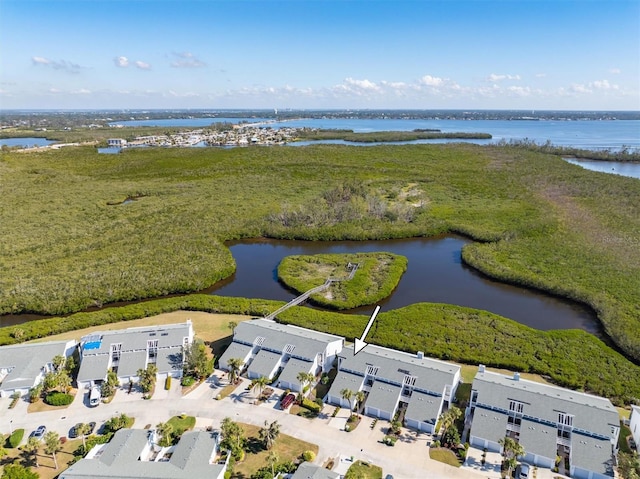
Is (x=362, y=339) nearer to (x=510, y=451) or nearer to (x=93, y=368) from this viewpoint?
(x=510, y=451)

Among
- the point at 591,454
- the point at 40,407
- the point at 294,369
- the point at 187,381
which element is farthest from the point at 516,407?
the point at 40,407

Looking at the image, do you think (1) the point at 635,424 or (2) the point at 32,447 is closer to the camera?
(2) the point at 32,447

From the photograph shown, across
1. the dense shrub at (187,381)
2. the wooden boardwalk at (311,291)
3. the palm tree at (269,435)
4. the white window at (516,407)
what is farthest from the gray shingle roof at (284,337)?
the white window at (516,407)

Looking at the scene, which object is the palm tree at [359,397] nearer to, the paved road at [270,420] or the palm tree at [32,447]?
the paved road at [270,420]

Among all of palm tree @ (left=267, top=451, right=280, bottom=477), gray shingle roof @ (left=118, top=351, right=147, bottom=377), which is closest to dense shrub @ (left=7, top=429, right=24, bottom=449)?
gray shingle roof @ (left=118, top=351, right=147, bottom=377)

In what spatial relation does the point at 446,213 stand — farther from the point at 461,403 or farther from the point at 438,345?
the point at 461,403

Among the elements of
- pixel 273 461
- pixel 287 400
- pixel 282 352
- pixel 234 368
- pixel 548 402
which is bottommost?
pixel 287 400

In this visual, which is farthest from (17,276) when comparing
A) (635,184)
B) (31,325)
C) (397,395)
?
(635,184)
